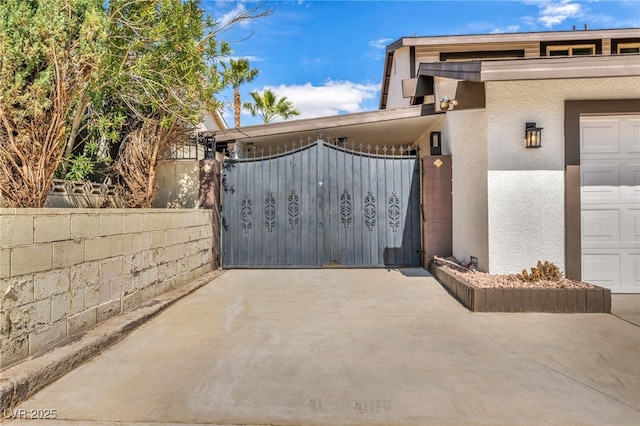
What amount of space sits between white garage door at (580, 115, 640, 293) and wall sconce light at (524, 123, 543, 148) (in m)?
0.78

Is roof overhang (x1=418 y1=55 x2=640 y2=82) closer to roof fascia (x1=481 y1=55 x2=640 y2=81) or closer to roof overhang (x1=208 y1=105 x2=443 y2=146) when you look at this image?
roof fascia (x1=481 y1=55 x2=640 y2=81)

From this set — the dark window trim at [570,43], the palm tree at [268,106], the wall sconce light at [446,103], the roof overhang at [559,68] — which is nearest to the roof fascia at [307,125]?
the wall sconce light at [446,103]

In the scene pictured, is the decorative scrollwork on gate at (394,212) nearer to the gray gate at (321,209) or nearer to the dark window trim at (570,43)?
the gray gate at (321,209)

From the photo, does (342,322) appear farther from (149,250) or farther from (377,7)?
(377,7)

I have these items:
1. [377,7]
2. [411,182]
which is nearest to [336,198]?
[411,182]

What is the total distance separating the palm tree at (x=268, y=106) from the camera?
1995 cm

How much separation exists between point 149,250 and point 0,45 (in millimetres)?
2568

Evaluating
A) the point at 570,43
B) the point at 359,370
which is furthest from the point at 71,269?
the point at 570,43

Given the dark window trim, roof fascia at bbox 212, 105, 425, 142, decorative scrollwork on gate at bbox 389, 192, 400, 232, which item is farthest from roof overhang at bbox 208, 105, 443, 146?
the dark window trim

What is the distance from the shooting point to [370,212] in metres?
6.81

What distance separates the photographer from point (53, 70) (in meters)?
3.14

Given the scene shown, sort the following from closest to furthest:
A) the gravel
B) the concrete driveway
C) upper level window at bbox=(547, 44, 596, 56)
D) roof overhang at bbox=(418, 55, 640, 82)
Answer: the concrete driveway
roof overhang at bbox=(418, 55, 640, 82)
the gravel
upper level window at bbox=(547, 44, 596, 56)

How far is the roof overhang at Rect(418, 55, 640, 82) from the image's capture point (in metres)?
4.01

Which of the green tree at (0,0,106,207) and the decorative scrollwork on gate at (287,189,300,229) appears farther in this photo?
the decorative scrollwork on gate at (287,189,300,229)
